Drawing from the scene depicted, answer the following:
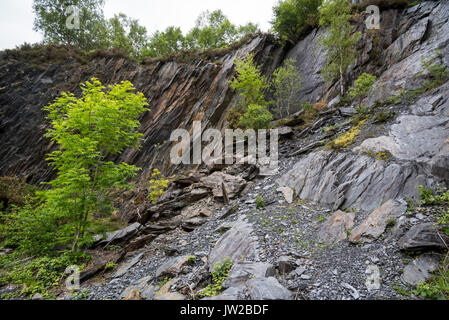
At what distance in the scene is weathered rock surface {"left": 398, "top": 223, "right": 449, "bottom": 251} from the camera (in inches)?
154

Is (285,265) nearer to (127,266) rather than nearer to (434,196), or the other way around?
(434,196)

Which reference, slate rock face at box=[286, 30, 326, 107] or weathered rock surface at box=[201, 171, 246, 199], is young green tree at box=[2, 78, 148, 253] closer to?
weathered rock surface at box=[201, 171, 246, 199]

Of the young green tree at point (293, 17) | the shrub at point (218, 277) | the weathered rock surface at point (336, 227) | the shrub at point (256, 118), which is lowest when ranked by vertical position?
the shrub at point (218, 277)

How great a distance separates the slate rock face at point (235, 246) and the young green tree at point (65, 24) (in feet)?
112

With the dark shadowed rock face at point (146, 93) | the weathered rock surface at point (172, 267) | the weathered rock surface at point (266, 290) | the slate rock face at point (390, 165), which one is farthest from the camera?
the dark shadowed rock face at point (146, 93)

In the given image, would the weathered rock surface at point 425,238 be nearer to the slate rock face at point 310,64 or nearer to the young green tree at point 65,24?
the slate rock face at point 310,64

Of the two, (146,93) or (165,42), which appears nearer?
(146,93)

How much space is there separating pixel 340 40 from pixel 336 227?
15977mm

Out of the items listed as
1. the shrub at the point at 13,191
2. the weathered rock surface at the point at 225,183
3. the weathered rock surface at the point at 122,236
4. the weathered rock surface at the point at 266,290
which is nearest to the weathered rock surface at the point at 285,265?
the weathered rock surface at the point at 266,290

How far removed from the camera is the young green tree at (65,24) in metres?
26.3

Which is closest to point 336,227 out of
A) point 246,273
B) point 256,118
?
point 246,273

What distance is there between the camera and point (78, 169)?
264 inches

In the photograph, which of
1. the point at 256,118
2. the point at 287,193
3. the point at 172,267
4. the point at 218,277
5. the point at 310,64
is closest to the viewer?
the point at 218,277
